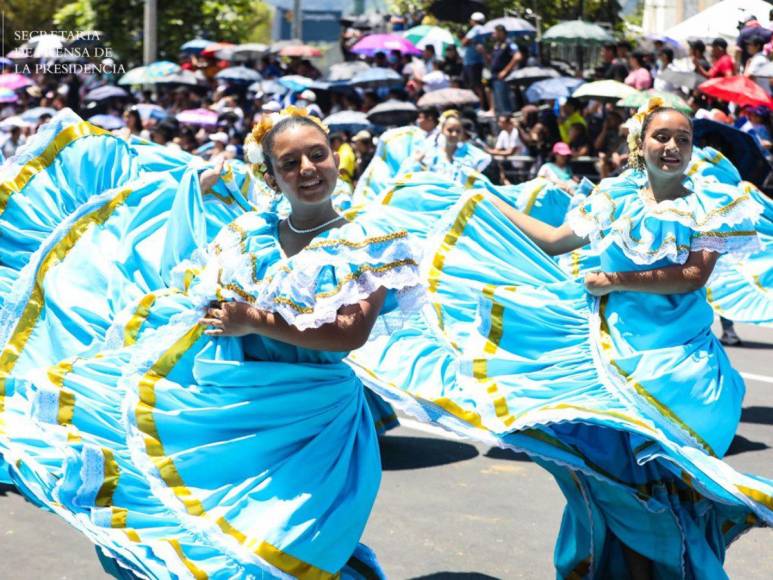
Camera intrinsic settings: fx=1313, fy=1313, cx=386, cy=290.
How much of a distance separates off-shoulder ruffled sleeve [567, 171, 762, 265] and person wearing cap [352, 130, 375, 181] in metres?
10.1

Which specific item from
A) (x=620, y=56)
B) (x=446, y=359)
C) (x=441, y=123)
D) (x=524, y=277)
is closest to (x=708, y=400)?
(x=524, y=277)

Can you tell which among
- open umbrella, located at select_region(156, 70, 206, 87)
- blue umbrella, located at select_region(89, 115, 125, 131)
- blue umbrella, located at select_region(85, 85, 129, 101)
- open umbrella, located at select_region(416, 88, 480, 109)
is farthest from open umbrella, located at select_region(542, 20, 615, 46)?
blue umbrella, located at select_region(85, 85, 129, 101)

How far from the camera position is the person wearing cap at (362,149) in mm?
14905

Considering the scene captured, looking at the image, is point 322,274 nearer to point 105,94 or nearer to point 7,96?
point 105,94

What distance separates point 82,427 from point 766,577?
109 inches

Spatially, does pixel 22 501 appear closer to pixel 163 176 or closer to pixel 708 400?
pixel 163 176

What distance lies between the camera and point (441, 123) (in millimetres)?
10312

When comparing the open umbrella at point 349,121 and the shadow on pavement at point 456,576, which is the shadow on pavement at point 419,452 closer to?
the shadow on pavement at point 456,576

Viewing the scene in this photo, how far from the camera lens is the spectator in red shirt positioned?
14.9 metres

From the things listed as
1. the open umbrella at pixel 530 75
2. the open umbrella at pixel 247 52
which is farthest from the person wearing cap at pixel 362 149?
the open umbrella at pixel 247 52

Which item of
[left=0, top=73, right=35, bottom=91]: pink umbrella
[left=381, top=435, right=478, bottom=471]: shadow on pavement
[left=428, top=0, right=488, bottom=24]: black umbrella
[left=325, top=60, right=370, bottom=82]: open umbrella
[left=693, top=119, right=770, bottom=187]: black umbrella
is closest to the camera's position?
[left=381, top=435, right=478, bottom=471]: shadow on pavement

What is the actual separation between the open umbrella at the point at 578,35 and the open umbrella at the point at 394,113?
252cm

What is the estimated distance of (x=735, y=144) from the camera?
9.06 meters

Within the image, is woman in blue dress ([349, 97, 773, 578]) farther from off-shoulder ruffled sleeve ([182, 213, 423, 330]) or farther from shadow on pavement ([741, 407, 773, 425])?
shadow on pavement ([741, 407, 773, 425])
